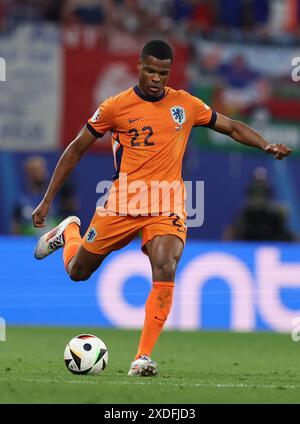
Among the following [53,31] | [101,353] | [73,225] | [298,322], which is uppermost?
[53,31]

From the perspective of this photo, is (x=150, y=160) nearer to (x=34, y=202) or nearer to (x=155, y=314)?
(x=155, y=314)

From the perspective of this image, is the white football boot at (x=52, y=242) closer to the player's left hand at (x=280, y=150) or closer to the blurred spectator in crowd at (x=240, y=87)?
the player's left hand at (x=280, y=150)

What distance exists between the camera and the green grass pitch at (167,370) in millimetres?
6496

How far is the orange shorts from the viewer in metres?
7.99

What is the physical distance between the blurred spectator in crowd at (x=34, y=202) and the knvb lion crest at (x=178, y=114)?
573 cm

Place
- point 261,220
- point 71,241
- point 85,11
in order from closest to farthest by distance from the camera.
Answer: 1. point 71,241
2. point 261,220
3. point 85,11

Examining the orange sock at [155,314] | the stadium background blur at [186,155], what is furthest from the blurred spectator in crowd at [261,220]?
the orange sock at [155,314]

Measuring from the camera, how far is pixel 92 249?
840 cm

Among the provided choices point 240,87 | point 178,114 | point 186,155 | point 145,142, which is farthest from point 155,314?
point 240,87

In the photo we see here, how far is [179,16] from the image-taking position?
17.0m

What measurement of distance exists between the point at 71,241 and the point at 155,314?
5.47 feet
